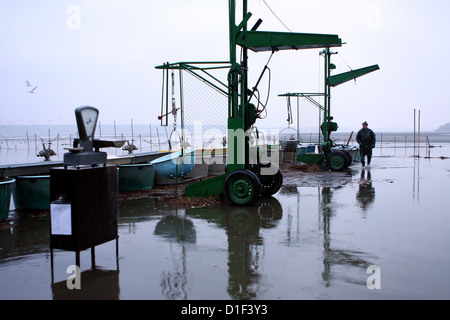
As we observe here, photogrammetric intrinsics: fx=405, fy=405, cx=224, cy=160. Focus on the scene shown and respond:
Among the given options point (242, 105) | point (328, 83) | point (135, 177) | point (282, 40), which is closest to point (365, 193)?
point (242, 105)

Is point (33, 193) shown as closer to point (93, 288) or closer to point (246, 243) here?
point (93, 288)

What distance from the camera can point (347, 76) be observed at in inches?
701

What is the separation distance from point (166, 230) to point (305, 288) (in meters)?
3.28

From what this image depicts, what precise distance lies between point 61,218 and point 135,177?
6.65m

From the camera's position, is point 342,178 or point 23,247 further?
point 342,178

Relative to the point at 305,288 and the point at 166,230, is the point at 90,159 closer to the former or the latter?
the point at 166,230

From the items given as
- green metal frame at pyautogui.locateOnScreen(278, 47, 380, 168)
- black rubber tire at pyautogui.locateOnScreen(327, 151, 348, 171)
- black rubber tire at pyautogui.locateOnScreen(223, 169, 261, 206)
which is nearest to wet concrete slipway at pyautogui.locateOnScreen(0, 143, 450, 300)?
black rubber tire at pyautogui.locateOnScreen(223, 169, 261, 206)

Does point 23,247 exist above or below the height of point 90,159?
below

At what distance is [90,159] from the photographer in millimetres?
4949

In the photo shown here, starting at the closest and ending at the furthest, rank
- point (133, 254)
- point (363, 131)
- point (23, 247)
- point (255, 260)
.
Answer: point (255, 260), point (133, 254), point (23, 247), point (363, 131)

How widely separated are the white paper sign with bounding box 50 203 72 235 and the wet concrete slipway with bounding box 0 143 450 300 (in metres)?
0.55

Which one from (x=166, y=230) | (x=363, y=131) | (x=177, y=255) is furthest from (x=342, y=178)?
(x=177, y=255)
